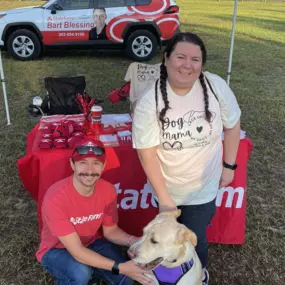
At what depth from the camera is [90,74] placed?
8.18 meters

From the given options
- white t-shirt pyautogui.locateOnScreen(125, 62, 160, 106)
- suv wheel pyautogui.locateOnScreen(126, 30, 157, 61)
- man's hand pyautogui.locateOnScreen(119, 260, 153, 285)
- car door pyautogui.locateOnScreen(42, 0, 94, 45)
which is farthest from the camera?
suv wheel pyautogui.locateOnScreen(126, 30, 157, 61)

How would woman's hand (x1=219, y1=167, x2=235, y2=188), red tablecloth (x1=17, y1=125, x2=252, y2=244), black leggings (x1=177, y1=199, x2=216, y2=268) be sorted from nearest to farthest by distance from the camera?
1. black leggings (x1=177, y1=199, x2=216, y2=268)
2. woman's hand (x1=219, y1=167, x2=235, y2=188)
3. red tablecloth (x1=17, y1=125, x2=252, y2=244)

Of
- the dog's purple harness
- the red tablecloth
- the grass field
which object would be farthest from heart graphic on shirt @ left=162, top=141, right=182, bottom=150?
the grass field

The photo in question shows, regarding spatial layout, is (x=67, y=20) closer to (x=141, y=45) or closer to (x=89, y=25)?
(x=89, y=25)

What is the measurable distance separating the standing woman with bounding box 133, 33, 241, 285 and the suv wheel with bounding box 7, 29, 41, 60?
7579 mm

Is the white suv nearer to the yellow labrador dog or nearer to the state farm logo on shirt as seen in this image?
the state farm logo on shirt

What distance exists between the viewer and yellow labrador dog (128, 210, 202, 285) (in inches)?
78.0

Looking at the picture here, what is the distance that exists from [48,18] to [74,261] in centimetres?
763

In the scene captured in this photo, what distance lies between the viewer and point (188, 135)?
214cm

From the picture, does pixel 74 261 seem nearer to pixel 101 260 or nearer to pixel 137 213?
pixel 101 260

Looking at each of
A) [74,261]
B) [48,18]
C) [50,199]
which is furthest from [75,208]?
[48,18]

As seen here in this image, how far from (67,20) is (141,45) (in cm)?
187

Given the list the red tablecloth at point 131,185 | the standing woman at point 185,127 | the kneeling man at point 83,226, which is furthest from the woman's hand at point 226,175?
the kneeling man at point 83,226

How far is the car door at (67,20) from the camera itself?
345 inches
